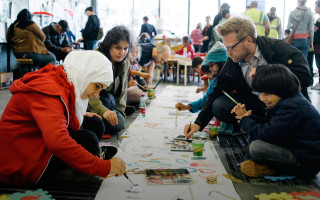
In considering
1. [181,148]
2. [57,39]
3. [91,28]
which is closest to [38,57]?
[57,39]

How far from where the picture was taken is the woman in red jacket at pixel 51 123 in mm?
1376

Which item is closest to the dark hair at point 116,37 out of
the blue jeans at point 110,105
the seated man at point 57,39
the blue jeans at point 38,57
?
the blue jeans at point 110,105

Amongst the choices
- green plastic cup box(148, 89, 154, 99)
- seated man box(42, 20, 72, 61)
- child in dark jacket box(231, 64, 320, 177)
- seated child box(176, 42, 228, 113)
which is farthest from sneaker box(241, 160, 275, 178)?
seated man box(42, 20, 72, 61)

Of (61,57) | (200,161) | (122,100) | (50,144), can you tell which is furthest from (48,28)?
(50,144)

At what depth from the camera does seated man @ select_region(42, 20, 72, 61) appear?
257 inches

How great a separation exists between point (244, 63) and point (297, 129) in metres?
0.89

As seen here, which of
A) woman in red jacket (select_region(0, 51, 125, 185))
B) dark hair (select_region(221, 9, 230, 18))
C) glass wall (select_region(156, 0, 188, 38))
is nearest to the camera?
woman in red jacket (select_region(0, 51, 125, 185))

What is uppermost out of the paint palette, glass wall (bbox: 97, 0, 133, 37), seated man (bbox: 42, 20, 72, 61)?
glass wall (bbox: 97, 0, 133, 37)

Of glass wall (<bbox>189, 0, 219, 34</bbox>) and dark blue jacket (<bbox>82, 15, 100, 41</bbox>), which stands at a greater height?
glass wall (<bbox>189, 0, 219, 34</bbox>)

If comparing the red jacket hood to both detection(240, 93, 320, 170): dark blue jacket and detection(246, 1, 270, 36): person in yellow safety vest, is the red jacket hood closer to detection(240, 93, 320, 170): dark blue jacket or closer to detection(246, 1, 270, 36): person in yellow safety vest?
detection(240, 93, 320, 170): dark blue jacket

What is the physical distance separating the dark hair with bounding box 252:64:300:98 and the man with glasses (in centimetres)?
40

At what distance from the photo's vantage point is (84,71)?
1.62m

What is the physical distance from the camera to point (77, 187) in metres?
1.74

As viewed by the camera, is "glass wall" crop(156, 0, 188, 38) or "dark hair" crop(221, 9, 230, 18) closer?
"dark hair" crop(221, 9, 230, 18)
